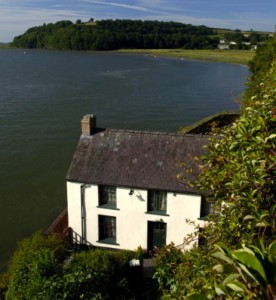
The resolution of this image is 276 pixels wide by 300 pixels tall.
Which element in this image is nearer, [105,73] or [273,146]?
[273,146]

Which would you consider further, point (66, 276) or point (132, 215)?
point (132, 215)

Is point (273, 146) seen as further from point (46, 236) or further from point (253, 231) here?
point (46, 236)

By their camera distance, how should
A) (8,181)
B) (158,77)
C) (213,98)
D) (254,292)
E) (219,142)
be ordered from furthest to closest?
(158,77) < (213,98) < (8,181) < (219,142) < (254,292)

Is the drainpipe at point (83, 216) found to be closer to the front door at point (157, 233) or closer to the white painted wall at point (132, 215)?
the white painted wall at point (132, 215)

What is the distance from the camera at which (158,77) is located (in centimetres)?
9238

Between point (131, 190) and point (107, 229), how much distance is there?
302 cm

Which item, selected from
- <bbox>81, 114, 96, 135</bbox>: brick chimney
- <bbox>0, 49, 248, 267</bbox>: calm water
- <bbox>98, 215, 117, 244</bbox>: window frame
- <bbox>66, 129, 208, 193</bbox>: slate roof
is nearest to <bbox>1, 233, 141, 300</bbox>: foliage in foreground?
<bbox>98, 215, 117, 244</bbox>: window frame

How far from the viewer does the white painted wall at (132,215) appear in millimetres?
19078

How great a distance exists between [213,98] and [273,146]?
2452 inches

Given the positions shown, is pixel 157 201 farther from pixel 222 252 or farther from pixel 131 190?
pixel 222 252

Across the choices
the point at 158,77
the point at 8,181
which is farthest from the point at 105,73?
the point at 8,181

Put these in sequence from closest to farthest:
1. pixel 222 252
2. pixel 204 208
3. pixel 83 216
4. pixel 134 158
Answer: pixel 222 252, pixel 204 208, pixel 134 158, pixel 83 216

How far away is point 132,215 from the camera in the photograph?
20.0 metres

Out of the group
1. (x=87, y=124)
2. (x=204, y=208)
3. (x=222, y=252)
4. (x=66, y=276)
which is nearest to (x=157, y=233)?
(x=204, y=208)
